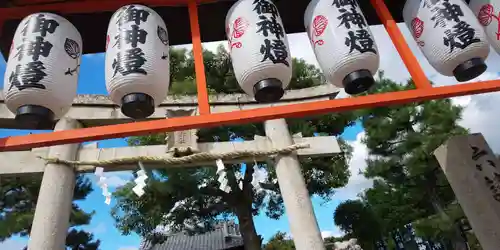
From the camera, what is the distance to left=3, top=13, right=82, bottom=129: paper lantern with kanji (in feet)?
6.77

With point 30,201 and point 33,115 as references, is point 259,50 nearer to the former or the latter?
point 33,115

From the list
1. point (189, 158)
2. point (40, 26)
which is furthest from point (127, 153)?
point (40, 26)

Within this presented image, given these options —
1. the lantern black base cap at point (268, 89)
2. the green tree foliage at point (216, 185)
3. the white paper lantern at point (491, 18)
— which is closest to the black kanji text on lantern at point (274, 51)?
the lantern black base cap at point (268, 89)

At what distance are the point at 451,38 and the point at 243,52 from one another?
58.2 inches

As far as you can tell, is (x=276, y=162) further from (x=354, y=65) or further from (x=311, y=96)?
(x=354, y=65)

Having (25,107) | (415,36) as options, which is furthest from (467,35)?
(25,107)

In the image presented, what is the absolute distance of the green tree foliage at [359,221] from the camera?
9633 millimetres

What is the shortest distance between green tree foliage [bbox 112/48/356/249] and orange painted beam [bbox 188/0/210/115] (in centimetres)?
547

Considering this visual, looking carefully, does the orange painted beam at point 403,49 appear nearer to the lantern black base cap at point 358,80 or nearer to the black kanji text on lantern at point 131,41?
the lantern black base cap at point 358,80

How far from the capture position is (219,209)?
30.5 ft

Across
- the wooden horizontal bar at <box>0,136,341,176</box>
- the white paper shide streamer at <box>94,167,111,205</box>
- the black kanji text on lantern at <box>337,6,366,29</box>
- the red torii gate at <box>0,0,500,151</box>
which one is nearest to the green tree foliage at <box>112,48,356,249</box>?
the wooden horizontal bar at <box>0,136,341,176</box>

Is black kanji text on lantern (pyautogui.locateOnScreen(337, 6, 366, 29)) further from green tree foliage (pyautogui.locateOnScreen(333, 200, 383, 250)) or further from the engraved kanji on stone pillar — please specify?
green tree foliage (pyautogui.locateOnScreen(333, 200, 383, 250))

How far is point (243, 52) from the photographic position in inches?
91.3

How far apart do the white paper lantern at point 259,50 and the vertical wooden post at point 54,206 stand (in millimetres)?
4044
